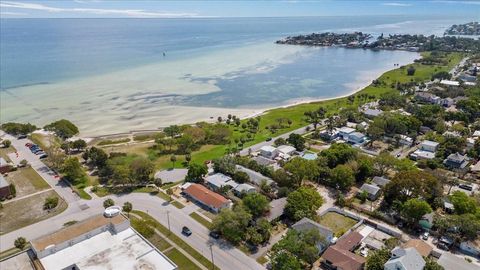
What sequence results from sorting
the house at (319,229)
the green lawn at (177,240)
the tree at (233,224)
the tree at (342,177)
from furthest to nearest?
the tree at (342,177) → the tree at (233,224) → the house at (319,229) → the green lawn at (177,240)

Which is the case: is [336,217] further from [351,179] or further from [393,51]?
[393,51]

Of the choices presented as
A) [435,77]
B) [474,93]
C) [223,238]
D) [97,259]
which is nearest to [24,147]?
[97,259]

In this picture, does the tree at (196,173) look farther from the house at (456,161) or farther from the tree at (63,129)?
the house at (456,161)

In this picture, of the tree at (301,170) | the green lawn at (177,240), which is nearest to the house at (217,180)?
the tree at (301,170)

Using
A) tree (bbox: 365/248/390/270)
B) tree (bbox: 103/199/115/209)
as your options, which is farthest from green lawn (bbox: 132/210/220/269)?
tree (bbox: 365/248/390/270)

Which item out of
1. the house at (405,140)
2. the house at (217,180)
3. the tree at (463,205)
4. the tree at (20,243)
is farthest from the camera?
the house at (405,140)

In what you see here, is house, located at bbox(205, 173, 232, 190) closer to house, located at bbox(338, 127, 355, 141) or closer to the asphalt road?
the asphalt road
